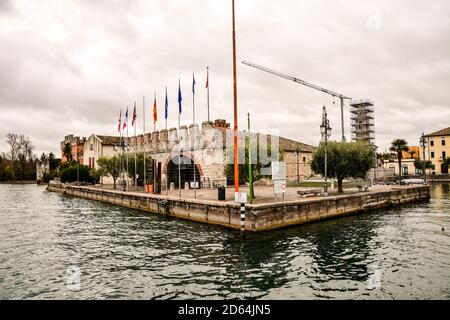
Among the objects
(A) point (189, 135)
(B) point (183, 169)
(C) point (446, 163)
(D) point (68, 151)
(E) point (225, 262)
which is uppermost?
(D) point (68, 151)

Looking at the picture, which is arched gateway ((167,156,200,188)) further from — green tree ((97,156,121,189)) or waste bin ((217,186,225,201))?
waste bin ((217,186,225,201))

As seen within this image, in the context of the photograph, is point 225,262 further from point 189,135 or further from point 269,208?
point 189,135

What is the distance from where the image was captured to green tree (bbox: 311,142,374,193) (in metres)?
26.7

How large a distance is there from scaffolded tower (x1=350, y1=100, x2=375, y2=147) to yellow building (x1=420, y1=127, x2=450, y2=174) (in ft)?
87.1

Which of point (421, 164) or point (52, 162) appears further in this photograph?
point (52, 162)

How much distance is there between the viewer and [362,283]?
9531mm

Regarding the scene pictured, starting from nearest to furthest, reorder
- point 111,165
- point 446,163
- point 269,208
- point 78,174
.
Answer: point 269,208 → point 111,165 → point 78,174 → point 446,163

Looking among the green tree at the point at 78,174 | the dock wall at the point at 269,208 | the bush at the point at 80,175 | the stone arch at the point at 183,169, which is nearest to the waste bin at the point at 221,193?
the dock wall at the point at 269,208

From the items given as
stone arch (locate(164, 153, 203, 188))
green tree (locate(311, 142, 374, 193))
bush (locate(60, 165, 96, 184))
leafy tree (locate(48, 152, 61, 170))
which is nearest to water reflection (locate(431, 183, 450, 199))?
green tree (locate(311, 142, 374, 193))

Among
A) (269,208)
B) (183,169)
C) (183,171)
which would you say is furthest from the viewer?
(183,171)

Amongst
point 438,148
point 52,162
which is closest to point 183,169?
point 438,148

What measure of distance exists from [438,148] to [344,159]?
206ft

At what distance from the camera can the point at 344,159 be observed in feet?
87.2
